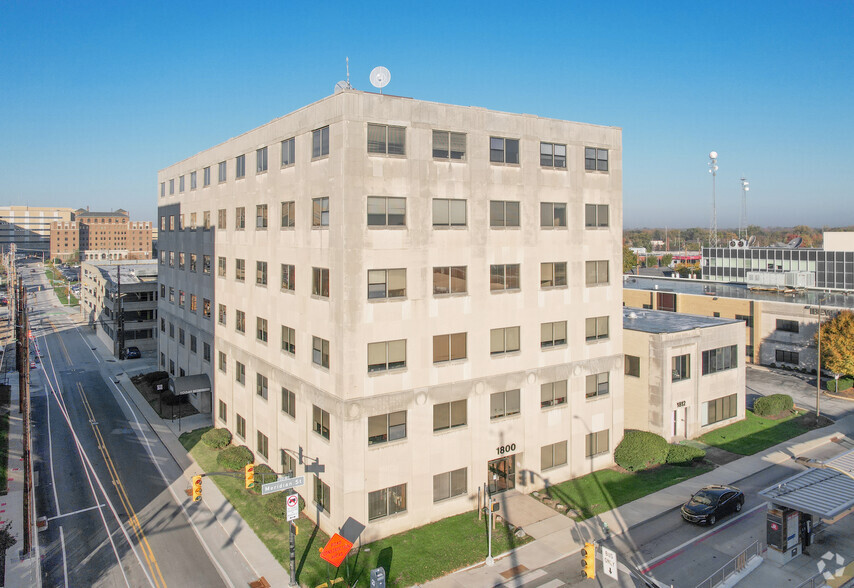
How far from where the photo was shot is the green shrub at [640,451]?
35.8 meters

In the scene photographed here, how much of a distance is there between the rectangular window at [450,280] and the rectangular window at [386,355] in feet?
11.6

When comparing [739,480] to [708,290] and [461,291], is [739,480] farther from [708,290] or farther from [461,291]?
[708,290]

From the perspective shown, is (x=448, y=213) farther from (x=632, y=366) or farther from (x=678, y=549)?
(x=632, y=366)

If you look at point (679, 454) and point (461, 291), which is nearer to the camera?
point (461, 291)

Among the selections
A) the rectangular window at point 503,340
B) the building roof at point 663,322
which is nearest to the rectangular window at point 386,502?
the rectangular window at point 503,340

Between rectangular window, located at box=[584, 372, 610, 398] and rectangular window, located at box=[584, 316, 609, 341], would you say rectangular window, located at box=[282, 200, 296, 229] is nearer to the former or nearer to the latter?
rectangular window, located at box=[584, 316, 609, 341]

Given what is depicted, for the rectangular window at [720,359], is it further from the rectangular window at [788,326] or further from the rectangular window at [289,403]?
the rectangular window at [289,403]

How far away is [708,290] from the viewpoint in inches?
3002

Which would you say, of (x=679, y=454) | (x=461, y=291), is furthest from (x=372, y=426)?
(x=679, y=454)

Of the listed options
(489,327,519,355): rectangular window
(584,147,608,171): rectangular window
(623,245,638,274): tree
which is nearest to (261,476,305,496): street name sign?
(489,327,519,355): rectangular window

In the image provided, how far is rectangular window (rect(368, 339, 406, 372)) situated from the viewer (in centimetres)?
2794

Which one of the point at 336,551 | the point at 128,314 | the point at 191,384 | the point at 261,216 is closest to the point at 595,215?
the point at 261,216

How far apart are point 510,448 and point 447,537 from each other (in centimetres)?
682

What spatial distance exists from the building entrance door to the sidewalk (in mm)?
1524
